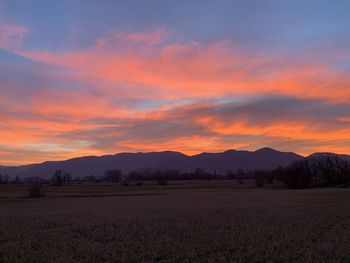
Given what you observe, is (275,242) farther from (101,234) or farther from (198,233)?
(101,234)

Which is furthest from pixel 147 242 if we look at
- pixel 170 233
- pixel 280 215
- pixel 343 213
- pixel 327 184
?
pixel 327 184

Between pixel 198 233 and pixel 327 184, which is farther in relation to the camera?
pixel 327 184

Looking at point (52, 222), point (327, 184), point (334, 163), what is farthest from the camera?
point (334, 163)

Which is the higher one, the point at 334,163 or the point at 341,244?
the point at 334,163

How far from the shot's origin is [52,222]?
25.9 metres

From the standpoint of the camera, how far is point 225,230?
2039 cm

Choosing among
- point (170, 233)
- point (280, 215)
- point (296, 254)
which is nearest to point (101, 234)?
point (170, 233)

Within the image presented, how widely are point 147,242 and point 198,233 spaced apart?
335 cm

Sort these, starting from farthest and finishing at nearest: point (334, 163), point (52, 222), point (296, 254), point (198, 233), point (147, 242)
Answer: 1. point (334, 163)
2. point (52, 222)
3. point (198, 233)
4. point (147, 242)
5. point (296, 254)

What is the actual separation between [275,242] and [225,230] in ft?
13.6

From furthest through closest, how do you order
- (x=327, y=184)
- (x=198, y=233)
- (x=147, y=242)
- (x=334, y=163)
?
1. (x=334, y=163)
2. (x=327, y=184)
3. (x=198, y=233)
4. (x=147, y=242)

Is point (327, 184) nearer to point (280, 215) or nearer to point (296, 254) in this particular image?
point (280, 215)

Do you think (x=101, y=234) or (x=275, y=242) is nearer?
(x=275, y=242)

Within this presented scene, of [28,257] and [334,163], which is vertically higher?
[334,163]
